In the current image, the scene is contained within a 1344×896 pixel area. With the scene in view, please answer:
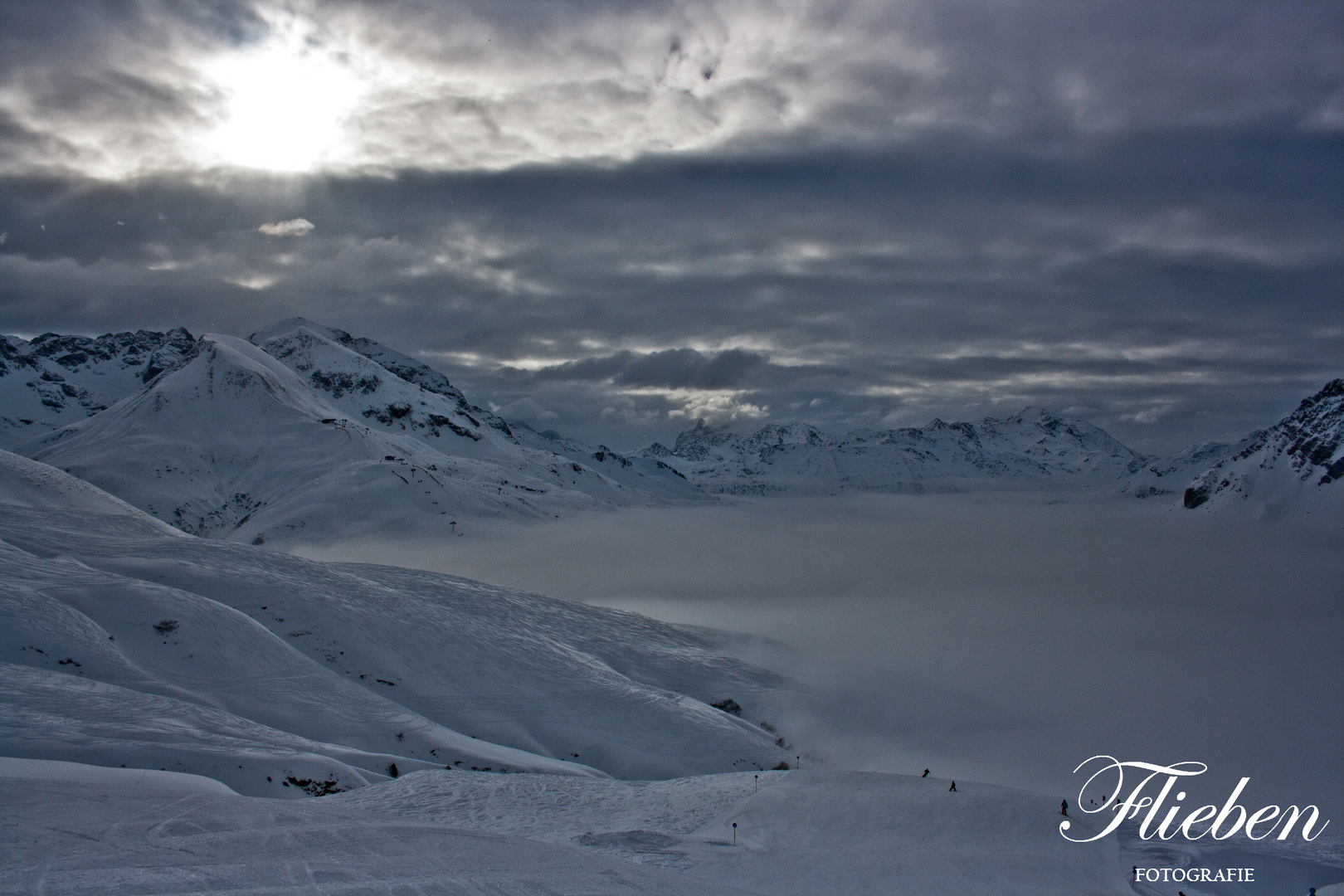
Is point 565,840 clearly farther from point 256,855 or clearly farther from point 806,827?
point 256,855

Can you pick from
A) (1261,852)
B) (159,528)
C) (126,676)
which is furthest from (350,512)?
(1261,852)

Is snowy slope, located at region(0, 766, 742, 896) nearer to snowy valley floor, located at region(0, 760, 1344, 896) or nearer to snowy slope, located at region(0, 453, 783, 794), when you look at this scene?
snowy valley floor, located at region(0, 760, 1344, 896)

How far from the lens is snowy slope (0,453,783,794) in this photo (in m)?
29.0

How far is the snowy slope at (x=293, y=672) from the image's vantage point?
1140 inches

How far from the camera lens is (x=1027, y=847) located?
26.4 metres

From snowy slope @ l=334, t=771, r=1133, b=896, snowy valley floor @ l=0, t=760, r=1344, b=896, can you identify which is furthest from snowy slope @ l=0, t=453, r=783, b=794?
snowy slope @ l=334, t=771, r=1133, b=896

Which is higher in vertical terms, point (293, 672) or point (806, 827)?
point (806, 827)

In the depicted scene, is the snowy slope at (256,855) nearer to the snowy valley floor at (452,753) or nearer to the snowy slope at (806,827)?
the snowy valley floor at (452,753)

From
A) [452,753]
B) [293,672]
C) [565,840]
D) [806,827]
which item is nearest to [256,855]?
[565,840]

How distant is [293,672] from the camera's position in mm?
41844

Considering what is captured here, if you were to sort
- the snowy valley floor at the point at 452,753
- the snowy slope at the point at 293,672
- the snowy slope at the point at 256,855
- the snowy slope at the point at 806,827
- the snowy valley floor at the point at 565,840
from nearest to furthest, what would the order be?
the snowy slope at the point at 256,855 < the snowy valley floor at the point at 565,840 < the snowy valley floor at the point at 452,753 < the snowy slope at the point at 806,827 < the snowy slope at the point at 293,672

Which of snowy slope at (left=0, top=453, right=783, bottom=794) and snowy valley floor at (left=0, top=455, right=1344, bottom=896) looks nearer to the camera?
snowy valley floor at (left=0, top=455, right=1344, bottom=896)

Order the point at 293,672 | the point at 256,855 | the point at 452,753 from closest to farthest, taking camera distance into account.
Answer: the point at 256,855 < the point at 452,753 < the point at 293,672

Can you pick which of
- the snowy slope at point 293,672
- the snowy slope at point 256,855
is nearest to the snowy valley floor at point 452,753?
the snowy slope at point 256,855
